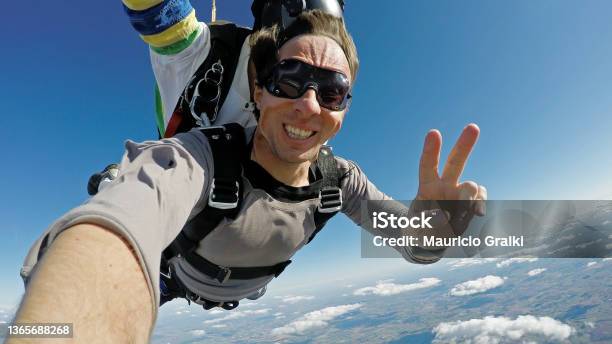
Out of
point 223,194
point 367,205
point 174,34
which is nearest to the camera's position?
point 223,194

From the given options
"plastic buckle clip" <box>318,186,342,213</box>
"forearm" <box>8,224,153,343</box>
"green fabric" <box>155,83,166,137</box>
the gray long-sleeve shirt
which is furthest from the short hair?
"forearm" <box>8,224,153,343</box>

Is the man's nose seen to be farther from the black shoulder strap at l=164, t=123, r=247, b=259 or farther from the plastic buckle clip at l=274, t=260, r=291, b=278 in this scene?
the plastic buckle clip at l=274, t=260, r=291, b=278

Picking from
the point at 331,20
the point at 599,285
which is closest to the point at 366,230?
the point at 331,20

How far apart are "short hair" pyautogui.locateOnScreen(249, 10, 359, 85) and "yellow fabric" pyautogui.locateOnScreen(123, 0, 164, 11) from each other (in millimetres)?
701

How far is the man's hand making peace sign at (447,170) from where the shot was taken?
2096 millimetres

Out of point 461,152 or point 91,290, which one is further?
point 461,152

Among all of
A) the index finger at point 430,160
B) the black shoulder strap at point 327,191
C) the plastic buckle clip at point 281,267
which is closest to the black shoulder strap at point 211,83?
the black shoulder strap at point 327,191

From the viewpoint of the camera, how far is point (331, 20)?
2.43 meters

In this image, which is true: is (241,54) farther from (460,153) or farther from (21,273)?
(21,273)

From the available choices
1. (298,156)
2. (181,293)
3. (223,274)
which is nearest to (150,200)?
(298,156)

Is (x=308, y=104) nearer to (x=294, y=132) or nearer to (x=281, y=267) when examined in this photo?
(x=294, y=132)

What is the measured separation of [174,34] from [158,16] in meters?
0.15

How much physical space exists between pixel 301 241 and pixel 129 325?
1645 millimetres

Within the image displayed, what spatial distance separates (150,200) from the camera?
44.2 inches
